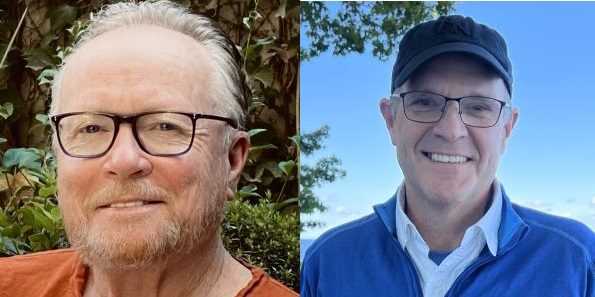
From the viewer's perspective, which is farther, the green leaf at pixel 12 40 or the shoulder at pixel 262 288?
the green leaf at pixel 12 40

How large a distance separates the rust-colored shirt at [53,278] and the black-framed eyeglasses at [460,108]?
1.85 feet

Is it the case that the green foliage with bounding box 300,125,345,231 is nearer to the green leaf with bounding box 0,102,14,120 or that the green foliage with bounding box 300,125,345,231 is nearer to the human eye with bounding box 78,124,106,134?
the human eye with bounding box 78,124,106,134

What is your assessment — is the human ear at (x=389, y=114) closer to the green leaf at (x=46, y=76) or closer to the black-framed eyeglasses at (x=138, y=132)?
the black-framed eyeglasses at (x=138, y=132)

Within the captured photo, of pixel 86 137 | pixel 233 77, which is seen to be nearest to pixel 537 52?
pixel 233 77

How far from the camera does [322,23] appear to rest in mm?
1742

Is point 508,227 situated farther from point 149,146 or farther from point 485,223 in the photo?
point 149,146

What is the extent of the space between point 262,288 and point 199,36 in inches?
24.0

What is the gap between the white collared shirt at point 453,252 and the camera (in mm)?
1550

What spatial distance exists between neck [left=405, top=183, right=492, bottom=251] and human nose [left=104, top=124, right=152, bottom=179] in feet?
1.84

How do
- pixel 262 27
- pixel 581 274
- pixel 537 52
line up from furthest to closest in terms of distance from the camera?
pixel 262 27
pixel 537 52
pixel 581 274

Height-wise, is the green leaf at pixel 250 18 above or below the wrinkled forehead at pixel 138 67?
above

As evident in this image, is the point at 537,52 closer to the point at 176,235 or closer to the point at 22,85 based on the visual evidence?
the point at 176,235

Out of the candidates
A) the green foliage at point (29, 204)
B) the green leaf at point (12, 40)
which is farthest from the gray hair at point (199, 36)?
the green leaf at point (12, 40)

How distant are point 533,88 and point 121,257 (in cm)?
93
